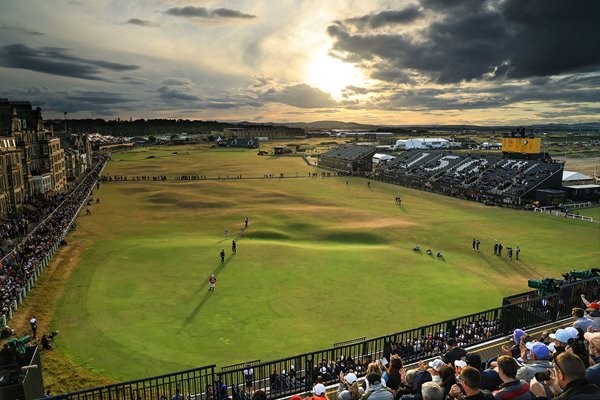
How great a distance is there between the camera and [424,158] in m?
95.3

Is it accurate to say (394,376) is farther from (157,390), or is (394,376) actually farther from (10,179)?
(10,179)

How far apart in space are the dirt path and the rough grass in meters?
0.32

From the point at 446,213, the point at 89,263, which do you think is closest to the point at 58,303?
the point at 89,263

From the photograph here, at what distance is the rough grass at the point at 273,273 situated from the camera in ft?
65.2

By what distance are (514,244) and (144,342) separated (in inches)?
1336

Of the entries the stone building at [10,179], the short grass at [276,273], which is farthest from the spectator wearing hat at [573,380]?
the stone building at [10,179]

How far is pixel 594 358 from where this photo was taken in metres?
7.47

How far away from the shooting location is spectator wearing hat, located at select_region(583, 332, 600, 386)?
6023 millimetres

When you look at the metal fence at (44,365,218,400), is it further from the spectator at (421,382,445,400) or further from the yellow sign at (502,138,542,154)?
the yellow sign at (502,138,542,154)

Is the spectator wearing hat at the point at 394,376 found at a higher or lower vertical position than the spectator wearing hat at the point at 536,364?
lower

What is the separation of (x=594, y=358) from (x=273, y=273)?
23.3 meters

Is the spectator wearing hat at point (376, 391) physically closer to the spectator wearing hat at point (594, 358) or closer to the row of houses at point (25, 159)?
the spectator wearing hat at point (594, 358)

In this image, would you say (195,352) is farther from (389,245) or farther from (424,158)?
(424,158)

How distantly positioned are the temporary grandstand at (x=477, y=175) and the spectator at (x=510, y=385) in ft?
198
